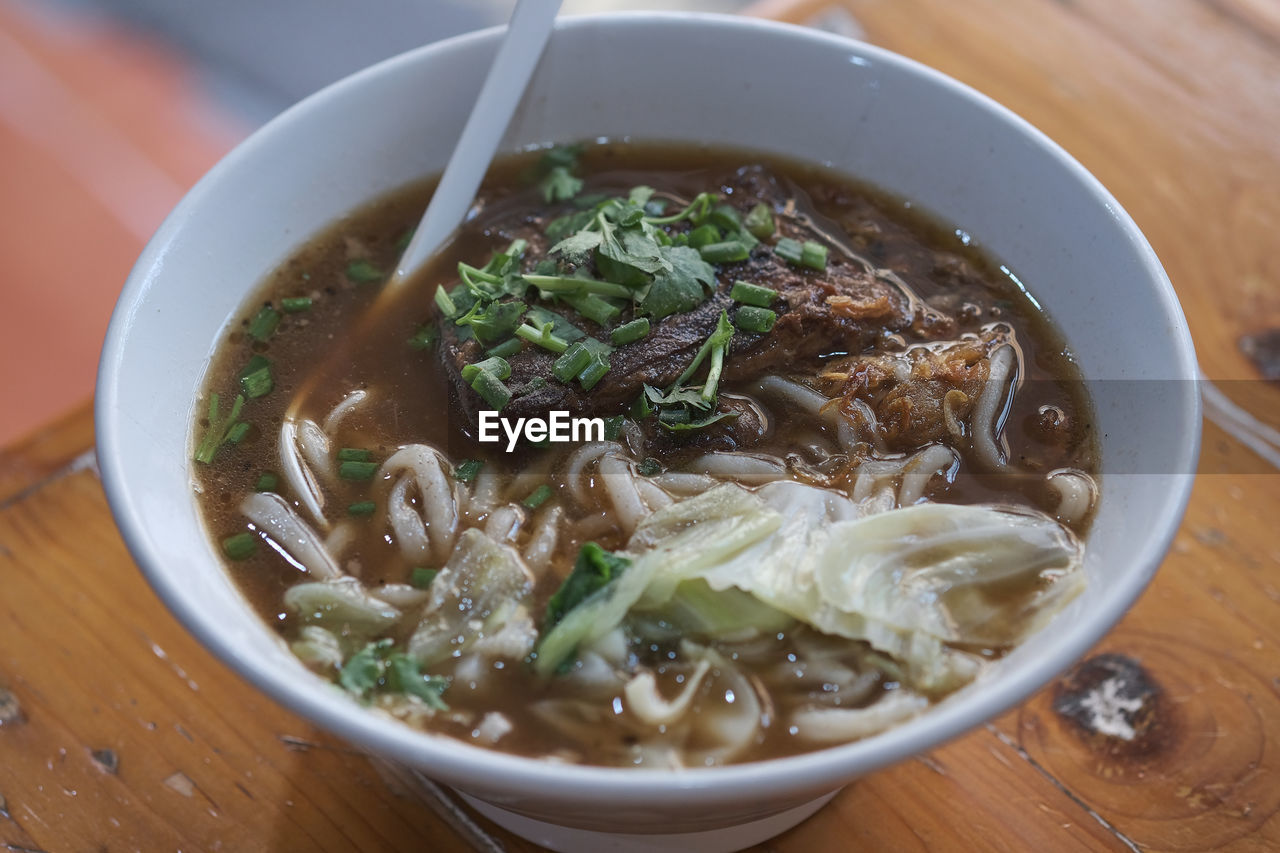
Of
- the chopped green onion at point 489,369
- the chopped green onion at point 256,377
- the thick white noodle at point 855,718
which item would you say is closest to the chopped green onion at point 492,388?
the chopped green onion at point 489,369

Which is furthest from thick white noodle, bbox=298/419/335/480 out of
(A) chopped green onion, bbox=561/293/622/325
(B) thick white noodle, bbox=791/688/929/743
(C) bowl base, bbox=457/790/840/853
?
(B) thick white noodle, bbox=791/688/929/743

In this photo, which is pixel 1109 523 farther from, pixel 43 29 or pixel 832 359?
pixel 43 29

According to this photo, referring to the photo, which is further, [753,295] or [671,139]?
[671,139]

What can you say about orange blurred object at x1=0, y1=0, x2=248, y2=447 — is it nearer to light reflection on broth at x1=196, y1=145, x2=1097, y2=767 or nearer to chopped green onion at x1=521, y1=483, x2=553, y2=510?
light reflection on broth at x1=196, y1=145, x2=1097, y2=767

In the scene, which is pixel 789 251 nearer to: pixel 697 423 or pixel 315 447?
pixel 697 423

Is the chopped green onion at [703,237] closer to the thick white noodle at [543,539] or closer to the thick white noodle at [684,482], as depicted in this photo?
the thick white noodle at [684,482]

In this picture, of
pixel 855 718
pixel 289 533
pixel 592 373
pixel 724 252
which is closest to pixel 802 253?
pixel 724 252

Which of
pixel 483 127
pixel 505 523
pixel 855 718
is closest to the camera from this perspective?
pixel 855 718
